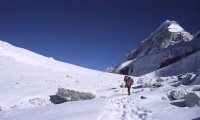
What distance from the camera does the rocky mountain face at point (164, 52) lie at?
229ft

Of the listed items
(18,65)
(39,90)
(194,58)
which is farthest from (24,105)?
(194,58)

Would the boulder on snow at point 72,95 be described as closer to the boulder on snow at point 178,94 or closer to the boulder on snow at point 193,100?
the boulder on snow at point 178,94

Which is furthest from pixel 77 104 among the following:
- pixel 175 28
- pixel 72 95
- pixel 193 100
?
pixel 175 28

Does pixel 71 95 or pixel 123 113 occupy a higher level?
pixel 71 95

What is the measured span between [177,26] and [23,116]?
12781cm

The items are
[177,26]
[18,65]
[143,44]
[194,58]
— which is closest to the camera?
[18,65]

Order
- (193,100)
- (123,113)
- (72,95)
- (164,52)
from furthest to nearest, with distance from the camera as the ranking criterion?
(164,52)
(72,95)
(123,113)
(193,100)

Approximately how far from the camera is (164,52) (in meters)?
79.0

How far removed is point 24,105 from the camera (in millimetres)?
20156

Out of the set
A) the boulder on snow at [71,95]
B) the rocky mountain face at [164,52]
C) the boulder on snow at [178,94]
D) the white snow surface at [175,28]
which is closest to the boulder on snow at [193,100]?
the boulder on snow at [178,94]

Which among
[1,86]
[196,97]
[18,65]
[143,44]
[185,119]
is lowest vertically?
[185,119]

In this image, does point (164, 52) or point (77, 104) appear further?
point (164, 52)

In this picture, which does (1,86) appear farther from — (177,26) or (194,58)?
A: (177,26)

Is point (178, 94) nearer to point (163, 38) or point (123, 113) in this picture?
point (123, 113)
